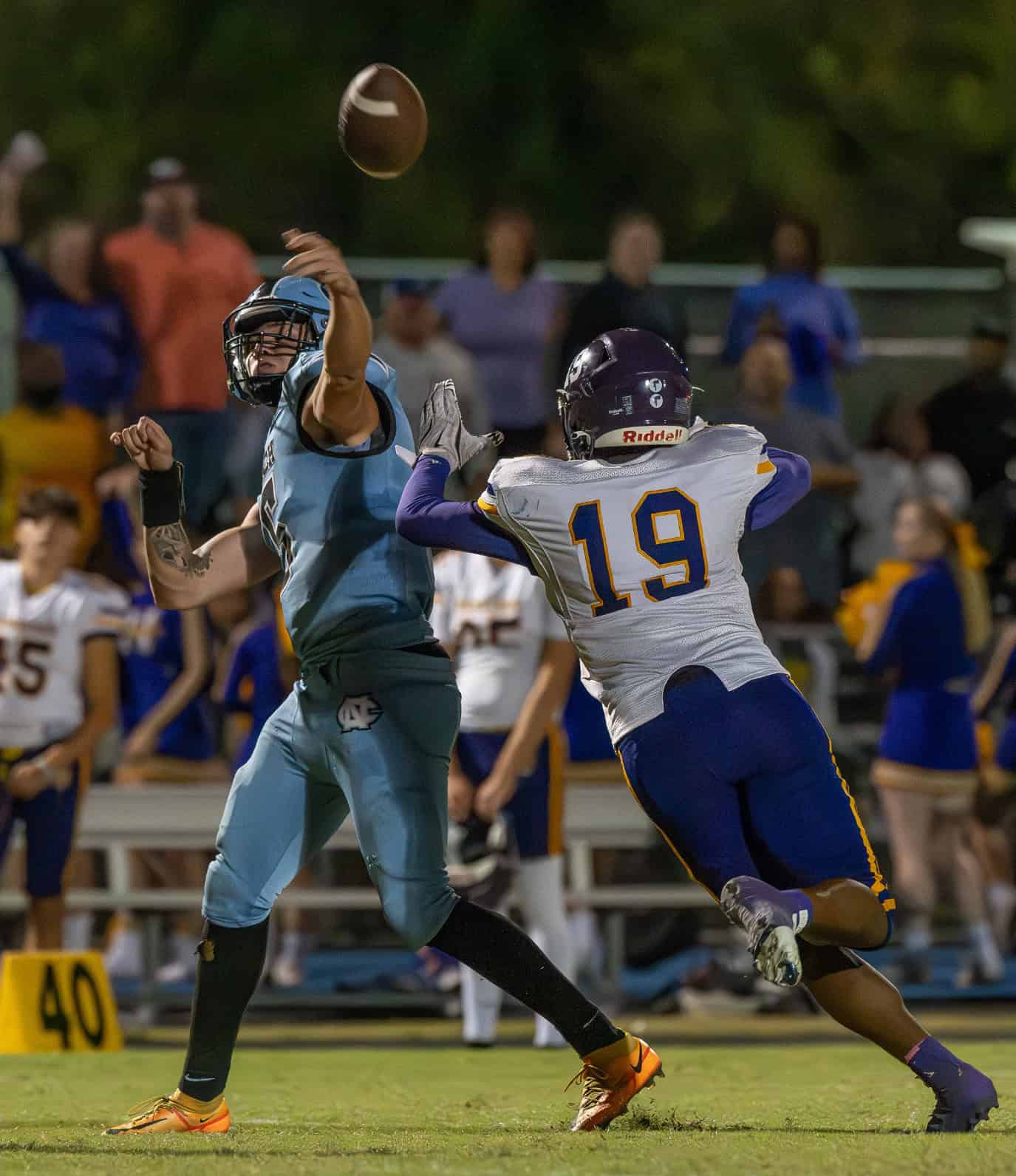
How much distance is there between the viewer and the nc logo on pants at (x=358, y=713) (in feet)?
18.1

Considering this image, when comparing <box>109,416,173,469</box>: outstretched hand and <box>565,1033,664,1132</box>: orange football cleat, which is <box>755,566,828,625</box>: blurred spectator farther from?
<box>109,416,173,469</box>: outstretched hand

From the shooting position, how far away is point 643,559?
210 inches

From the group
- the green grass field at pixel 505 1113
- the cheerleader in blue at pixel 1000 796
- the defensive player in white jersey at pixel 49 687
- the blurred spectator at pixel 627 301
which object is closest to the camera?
the green grass field at pixel 505 1113

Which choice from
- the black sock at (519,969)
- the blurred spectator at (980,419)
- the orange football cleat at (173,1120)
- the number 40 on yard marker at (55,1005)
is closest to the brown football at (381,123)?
the black sock at (519,969)

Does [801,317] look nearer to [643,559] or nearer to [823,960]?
[643,559]

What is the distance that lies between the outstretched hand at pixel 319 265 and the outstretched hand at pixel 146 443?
2.03 feet

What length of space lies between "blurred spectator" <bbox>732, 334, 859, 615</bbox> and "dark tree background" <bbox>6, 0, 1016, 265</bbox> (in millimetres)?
10147

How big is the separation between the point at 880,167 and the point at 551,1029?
15437 millimetres

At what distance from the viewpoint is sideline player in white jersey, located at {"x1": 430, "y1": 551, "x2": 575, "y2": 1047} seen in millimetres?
8430

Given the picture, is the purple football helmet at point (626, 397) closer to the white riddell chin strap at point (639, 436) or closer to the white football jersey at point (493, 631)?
the white riddell chin strap at point (639, 436)

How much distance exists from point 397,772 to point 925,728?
5197 mm

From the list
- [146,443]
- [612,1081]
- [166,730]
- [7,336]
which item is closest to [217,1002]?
[612,1081]

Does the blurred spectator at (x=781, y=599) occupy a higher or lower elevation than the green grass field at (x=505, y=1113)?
higher

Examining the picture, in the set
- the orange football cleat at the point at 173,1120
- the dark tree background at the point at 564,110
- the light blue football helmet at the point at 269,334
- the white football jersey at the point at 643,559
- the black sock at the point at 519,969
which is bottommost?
the orange football cleat at the point at 173,1120
